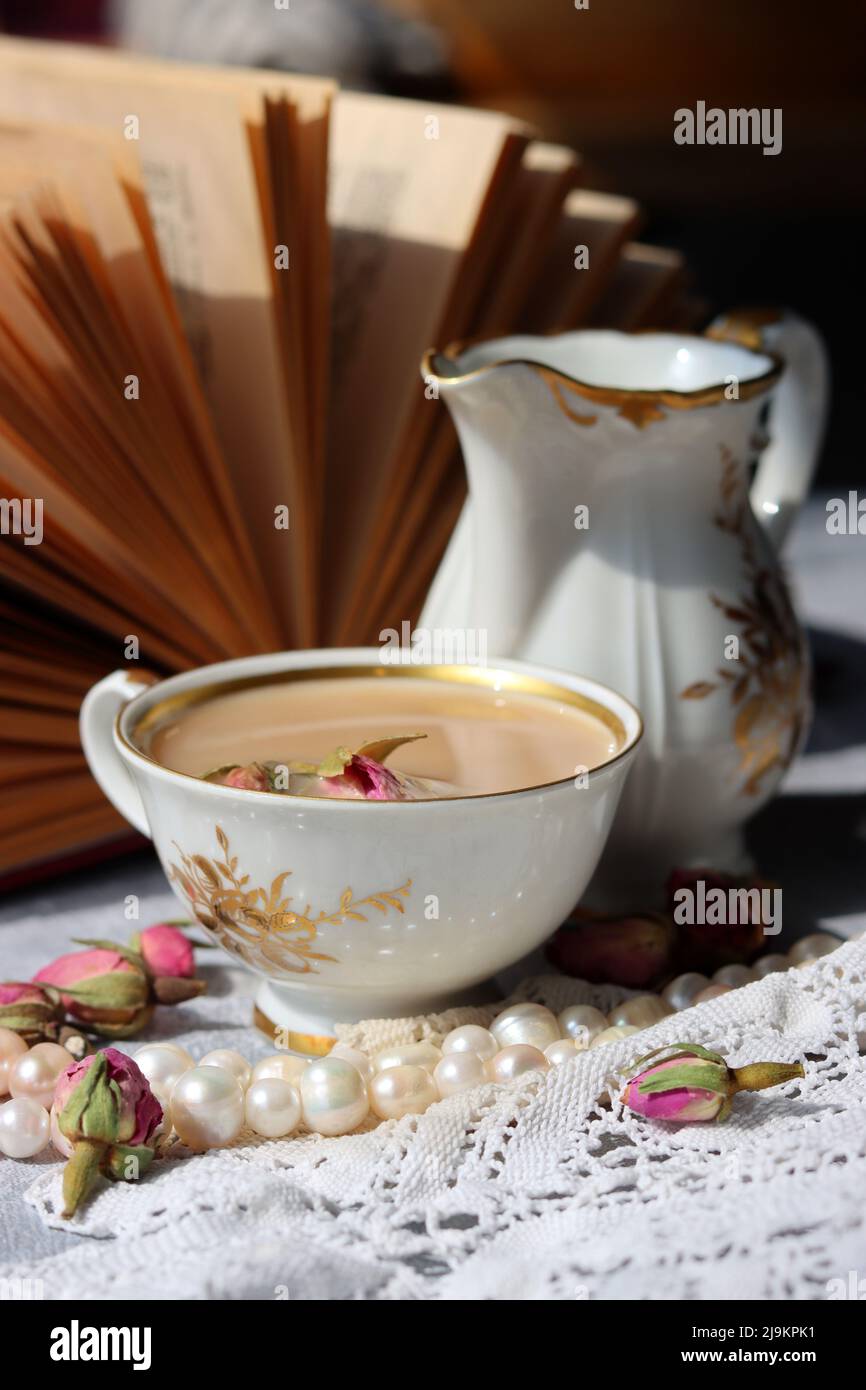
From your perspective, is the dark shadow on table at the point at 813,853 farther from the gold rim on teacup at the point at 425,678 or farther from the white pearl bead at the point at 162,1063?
the white pearl bead at the point at 162,1063

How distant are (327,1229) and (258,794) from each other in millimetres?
121

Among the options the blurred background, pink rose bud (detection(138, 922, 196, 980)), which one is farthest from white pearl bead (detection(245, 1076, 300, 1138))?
the blurred background

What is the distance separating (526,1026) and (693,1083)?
79mm

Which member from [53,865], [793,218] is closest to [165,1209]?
[53,865]

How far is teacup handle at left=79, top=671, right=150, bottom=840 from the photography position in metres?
0.54

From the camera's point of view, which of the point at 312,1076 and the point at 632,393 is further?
the point at 632,393

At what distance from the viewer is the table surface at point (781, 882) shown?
43 cm

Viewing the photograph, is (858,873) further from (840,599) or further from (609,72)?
(609,72)

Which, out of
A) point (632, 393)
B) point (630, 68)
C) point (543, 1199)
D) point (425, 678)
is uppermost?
point (630, 68)

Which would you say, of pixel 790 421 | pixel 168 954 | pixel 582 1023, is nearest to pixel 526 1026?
pixel 582 1023

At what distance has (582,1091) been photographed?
429 mm

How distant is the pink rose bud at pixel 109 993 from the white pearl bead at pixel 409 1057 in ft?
0.29

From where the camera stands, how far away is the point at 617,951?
20.6 inches

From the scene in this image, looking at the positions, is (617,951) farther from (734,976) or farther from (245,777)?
(245,777)
